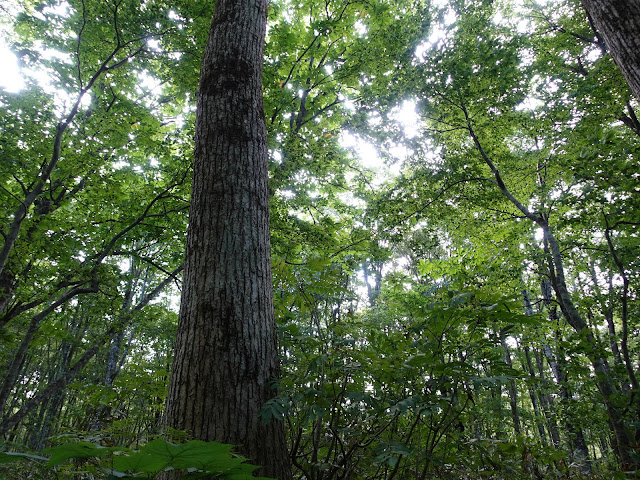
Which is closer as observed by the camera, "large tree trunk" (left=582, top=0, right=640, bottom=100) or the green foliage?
the green foliage

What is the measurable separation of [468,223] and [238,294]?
8008mm

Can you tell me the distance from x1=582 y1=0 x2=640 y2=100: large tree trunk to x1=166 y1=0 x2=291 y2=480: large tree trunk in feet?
10.0

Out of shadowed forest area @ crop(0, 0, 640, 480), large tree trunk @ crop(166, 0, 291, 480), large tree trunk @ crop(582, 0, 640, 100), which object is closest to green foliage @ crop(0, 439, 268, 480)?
large tree trunk @ crop(166, 0, 291, 480)

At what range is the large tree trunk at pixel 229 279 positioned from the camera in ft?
5.61

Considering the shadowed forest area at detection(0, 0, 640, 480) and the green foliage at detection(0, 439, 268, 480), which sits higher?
the shadowed forest area at detection(0, 0, 640, 480)

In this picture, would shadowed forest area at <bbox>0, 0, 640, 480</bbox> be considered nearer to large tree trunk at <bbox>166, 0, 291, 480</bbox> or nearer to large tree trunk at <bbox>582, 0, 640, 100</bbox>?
large tree trunk at <bbox>166, 0, 291, 480</bbox>

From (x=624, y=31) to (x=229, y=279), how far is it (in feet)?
12.3

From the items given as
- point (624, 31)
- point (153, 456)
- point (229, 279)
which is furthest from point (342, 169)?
point (153, 456)

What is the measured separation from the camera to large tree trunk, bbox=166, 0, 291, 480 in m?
1.71

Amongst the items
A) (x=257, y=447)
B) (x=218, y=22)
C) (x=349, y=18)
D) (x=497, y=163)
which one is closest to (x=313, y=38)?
(x=349, y=18)

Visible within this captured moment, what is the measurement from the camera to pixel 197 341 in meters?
1.88

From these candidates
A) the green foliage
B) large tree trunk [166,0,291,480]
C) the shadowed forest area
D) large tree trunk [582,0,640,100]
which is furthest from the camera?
the shadowed forest area

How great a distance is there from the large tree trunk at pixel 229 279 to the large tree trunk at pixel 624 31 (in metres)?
3.06

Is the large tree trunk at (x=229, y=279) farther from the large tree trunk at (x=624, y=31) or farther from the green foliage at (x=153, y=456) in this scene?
the large tree trunk at (x=624, y=31)
